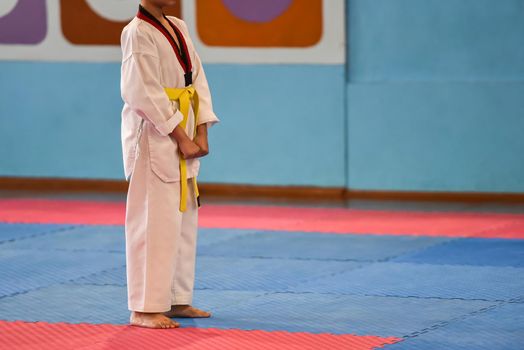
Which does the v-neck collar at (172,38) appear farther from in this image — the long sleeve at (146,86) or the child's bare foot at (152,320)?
the child's bare foot at (152,320)

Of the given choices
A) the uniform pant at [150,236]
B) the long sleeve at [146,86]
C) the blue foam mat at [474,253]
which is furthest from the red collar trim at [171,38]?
the blue foam mat at [474,253]

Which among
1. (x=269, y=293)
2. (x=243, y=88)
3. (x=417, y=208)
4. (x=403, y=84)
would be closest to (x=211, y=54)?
(x=243, y=88)

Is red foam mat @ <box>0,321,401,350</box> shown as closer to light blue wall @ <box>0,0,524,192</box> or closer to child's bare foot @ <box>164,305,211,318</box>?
child's bare foot @ <box>164,305,211,318</box>

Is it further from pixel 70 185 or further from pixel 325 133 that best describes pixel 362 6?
pixel 70 185

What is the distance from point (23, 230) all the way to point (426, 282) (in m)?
3.34

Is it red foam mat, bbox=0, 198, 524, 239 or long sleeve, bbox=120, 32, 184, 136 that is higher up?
long sleeve, bbox=120, 32, 184, 136

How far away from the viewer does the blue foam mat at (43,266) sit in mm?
6180

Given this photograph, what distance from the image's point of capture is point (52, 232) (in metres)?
7.93

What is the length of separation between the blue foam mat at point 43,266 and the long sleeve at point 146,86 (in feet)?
5.48

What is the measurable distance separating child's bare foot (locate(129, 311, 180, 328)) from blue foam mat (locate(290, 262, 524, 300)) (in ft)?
3.53

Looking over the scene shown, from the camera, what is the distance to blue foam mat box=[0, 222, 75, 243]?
7755mm

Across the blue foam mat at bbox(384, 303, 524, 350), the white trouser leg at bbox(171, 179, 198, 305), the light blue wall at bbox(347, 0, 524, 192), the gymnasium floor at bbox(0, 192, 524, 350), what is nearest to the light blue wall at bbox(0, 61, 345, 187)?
the light blue wall at bbox(347, 0, 524, 192)

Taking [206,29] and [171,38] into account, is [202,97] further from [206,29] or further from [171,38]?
[206,29]

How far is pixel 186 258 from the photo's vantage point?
5129 mm
